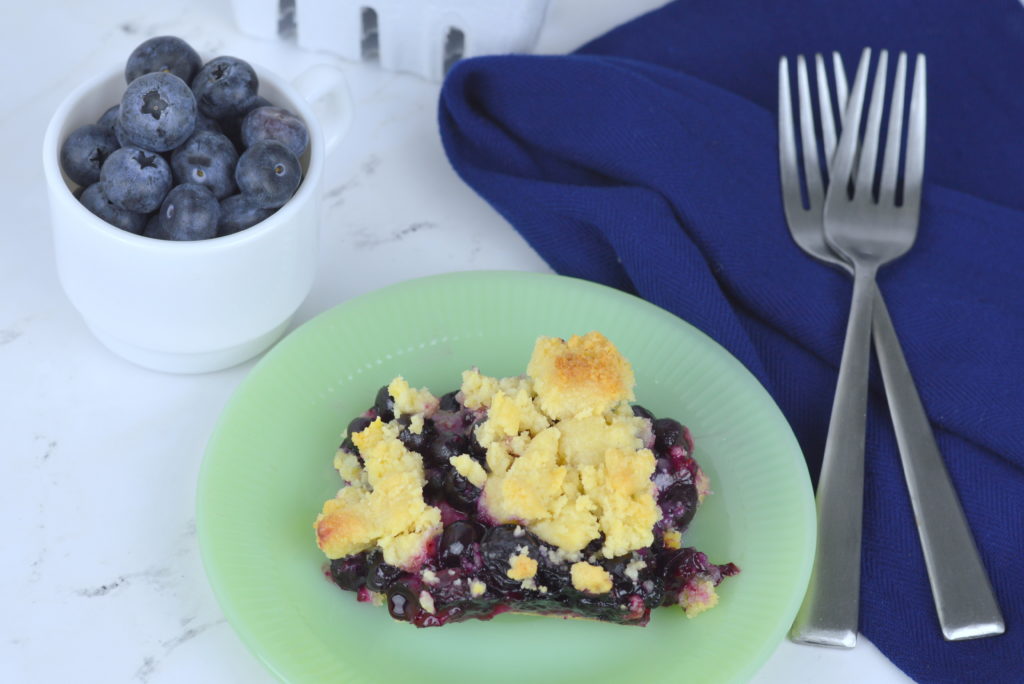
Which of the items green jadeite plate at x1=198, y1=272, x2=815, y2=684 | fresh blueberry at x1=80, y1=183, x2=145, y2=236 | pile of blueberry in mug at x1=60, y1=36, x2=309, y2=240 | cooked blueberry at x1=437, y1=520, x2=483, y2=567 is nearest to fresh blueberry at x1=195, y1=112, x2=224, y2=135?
pile of blueberry in mug at x1=60, y1=36, x2=309, y2=240

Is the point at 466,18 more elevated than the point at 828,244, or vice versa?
the point at 466,18

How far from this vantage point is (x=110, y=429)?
3.95 feet

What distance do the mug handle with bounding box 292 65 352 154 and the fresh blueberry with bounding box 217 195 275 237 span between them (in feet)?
0.55

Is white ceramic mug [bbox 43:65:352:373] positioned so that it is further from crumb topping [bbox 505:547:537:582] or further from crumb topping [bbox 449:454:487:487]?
crumb topping [bbox 505:547:537:582]

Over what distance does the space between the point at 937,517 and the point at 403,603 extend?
0.55 m

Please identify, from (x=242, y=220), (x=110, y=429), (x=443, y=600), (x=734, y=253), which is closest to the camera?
(x=443, y=600)

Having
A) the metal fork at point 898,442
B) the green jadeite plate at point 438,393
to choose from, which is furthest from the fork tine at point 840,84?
the green jadeite plate at point 438,393

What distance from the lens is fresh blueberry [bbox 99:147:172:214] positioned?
1060mm

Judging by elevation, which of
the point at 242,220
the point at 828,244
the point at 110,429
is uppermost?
the point at 242,220

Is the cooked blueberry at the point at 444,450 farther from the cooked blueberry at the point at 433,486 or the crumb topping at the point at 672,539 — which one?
the crumb topping at the point at 672,539

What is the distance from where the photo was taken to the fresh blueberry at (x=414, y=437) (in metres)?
1.07

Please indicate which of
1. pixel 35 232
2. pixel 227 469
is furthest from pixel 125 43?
pixel 227 469

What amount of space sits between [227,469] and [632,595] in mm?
389

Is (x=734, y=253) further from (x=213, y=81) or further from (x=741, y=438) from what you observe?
(x=213, y=81)
